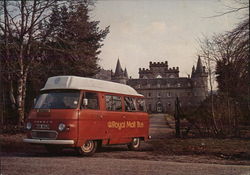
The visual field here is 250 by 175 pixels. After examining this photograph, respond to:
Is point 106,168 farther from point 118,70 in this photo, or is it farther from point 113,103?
point 118,70

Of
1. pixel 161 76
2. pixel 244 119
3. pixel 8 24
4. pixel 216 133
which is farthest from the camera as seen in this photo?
pixel 161 76

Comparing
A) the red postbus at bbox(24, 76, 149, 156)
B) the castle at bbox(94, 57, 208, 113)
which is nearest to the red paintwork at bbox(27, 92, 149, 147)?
the red postbus at bbox(24, 76, 149, 156)

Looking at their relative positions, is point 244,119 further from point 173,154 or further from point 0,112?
point 0,112

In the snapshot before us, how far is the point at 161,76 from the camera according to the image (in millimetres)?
119250

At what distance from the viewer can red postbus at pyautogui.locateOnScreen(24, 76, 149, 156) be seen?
9.41 metres

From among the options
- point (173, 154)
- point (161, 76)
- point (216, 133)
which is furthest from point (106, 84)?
point (161, 76)

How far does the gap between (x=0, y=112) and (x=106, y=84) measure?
40.0 ft

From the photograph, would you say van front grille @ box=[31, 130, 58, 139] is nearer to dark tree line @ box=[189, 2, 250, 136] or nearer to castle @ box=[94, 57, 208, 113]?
dark tree line @ box=[189, 2, 250, 136]

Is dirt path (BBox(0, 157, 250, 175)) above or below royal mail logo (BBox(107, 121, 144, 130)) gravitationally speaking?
below

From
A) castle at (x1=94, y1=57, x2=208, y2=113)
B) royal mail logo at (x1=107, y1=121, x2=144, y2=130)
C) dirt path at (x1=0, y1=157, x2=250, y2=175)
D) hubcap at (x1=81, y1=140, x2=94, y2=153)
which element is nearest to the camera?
dirt path at (x1=0, y1=157, x2=250, y2=175)

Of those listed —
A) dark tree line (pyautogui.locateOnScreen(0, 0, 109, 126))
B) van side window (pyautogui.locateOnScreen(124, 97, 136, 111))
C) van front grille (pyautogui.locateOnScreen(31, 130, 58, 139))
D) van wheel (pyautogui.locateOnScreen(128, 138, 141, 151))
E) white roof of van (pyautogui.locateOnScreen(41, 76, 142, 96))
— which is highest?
dark tree line (pyautogui.locateOnScreen(0, 0, 109, 126))

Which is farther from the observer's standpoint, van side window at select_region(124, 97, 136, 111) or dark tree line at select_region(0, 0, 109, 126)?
dark tree line at select_region(0, 0, 109, 126)

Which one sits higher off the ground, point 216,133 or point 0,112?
point 0,112

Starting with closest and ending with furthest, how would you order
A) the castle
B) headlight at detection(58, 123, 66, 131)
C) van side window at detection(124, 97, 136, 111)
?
headlight at detection(58, 123, 66, 131), van side window at detection(124, 97, 136, 111), the castle
